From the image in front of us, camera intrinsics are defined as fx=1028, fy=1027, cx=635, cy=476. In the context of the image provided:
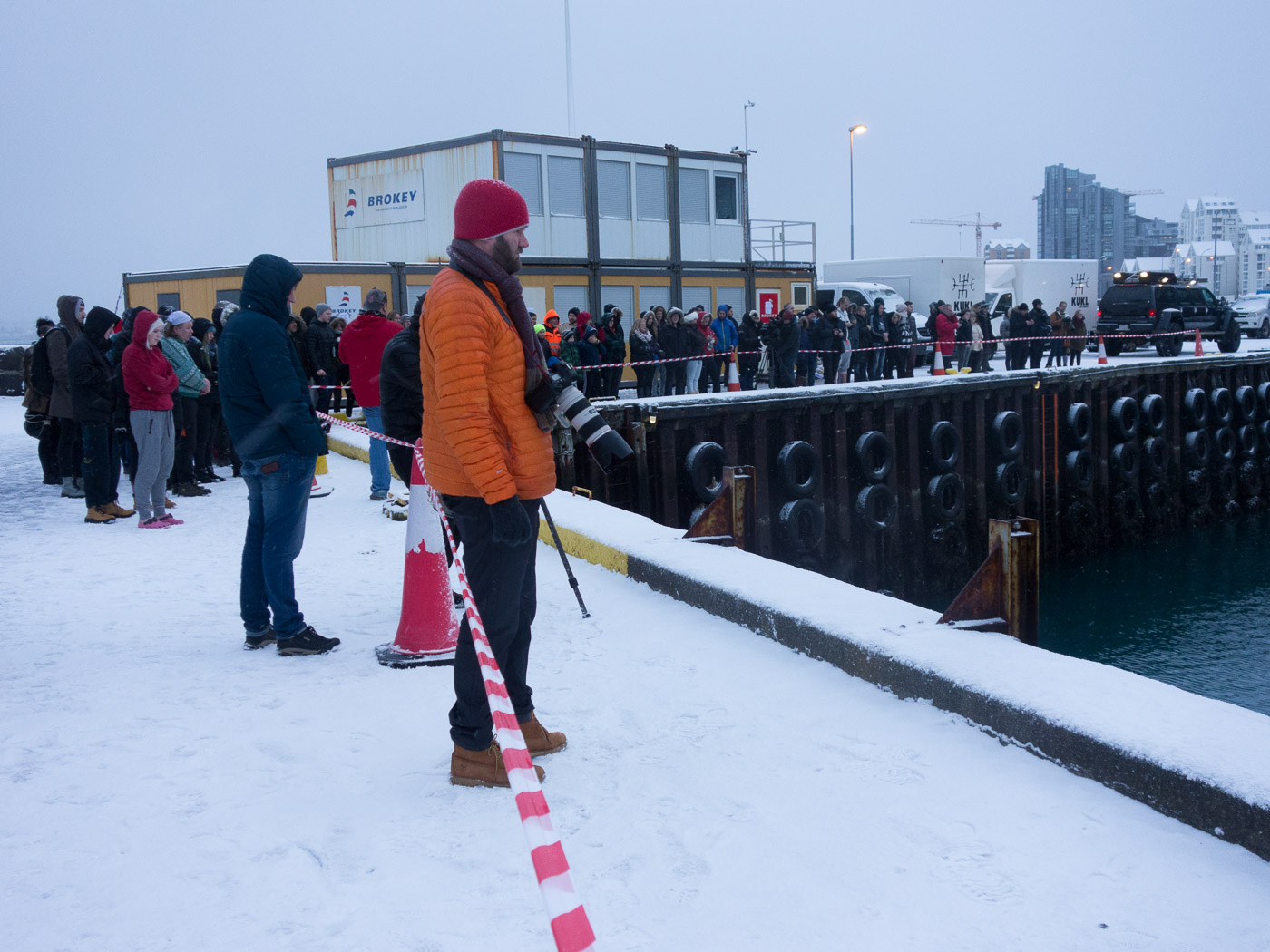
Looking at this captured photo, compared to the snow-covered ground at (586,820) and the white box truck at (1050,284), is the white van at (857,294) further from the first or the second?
the snow-covered ground at (586,820)

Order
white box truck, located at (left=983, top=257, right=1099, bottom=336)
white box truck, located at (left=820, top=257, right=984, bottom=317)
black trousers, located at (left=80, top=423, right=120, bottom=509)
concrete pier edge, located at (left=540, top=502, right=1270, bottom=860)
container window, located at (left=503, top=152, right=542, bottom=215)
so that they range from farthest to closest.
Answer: white box truck, located at (left=983, top=257, right=1099, bottom=336) → white box truck, located at (left=820, top=257, right=984, bottom=317) → container window, located at (left=503, top=152, right=542, bottom=215) → black trousers, located at (left=80, top=423, right=120, bottom=509) → concrete pier edge, located at (left=540, top=502, right=1270, bottom=860)

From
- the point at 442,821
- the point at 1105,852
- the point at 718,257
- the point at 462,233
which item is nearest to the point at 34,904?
the point at 442,821

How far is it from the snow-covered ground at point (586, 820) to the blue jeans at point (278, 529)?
0.28 m

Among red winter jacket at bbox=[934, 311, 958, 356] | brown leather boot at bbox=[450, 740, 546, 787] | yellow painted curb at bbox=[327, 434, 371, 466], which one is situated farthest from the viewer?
red winter jacket at bbox=[934, 311, 958, 356]

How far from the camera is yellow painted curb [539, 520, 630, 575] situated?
659 cm

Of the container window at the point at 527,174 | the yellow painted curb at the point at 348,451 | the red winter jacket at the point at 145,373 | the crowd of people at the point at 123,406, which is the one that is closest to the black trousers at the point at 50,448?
the crowd of people at the point at 123,406

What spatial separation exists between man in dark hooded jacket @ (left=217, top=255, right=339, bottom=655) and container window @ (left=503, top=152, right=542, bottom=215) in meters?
18.3

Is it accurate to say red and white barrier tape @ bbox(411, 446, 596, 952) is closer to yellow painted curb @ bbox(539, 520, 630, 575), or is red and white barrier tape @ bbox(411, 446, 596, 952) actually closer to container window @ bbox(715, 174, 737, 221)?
A: yellow painted curb @ bbox(539, 520, 630, 575)

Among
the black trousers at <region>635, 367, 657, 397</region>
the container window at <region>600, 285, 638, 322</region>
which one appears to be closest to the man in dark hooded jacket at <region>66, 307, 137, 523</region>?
the black trousers at <region>635, 367, 657, 397</region>

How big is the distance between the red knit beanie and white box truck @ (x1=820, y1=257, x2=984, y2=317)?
1168 inches

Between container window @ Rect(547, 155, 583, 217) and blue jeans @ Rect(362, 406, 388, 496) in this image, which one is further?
container window @ Rect(547, 155, 583, 217)

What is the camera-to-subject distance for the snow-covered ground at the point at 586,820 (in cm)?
262

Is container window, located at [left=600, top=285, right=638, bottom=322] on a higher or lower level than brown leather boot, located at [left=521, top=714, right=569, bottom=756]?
higher

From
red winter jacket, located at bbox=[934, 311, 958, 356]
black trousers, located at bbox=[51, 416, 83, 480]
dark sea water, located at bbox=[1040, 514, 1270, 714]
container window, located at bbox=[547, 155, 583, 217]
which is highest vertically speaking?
container window, located at bbox=[547, 155, 583, 217]
